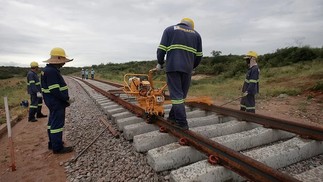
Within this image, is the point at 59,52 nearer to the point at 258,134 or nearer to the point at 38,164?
the point at 38,164

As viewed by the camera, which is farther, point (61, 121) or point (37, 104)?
point (37, 104)

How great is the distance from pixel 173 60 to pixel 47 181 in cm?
258

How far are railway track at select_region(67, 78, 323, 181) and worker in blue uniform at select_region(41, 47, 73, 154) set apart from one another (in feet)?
4.05

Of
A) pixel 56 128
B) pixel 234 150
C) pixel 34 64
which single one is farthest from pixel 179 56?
pixel 34 64

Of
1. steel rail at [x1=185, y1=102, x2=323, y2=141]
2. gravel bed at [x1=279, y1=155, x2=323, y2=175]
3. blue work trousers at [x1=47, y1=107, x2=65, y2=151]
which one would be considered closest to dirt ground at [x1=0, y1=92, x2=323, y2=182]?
blue work trousers at [x1=47, y1=107, x2=65, y2=151]

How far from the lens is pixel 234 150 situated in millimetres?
3098

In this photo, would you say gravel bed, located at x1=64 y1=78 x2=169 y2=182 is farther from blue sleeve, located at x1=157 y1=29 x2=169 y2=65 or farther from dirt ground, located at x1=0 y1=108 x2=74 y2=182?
blue sleeve, located at x1=157 y1=29 x2=169 y2=65

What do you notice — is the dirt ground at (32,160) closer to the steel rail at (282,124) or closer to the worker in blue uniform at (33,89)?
the worker in blue uniform at (33,89)

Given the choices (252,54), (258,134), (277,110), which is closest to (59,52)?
(258,134)

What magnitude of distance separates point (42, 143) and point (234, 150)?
4148 mm

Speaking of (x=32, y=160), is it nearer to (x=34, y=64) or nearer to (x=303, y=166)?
(x=34, y=64)

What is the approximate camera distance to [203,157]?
11.3ft

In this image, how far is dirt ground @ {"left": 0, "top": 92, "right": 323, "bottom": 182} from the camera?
3814 millimetres

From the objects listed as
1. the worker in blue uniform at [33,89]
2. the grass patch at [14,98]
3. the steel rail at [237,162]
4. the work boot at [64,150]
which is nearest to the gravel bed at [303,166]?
the steel rail at [237,162]
